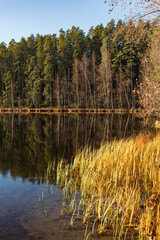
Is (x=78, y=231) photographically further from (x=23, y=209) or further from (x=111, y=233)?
(x=23, y=209)

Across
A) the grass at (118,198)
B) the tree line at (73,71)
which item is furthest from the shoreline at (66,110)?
the grass at (118,198)

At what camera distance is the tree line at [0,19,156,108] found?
4683 cm

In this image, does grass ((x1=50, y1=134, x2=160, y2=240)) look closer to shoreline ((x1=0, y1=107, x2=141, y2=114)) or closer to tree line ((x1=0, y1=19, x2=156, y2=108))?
tree line ((x1=0, y1=19, x2=156, y2=108))

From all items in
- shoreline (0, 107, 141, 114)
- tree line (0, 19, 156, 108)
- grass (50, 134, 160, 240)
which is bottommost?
grass (50, 134, 160, 240)

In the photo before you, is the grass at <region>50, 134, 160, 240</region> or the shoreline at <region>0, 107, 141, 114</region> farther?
the shoreline at <region>0, 107, 141, 114</region>

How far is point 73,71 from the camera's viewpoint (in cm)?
5059

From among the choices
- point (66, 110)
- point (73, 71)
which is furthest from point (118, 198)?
point (73, 71)

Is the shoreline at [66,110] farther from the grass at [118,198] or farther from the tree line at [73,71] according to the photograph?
the grass at [118,198]

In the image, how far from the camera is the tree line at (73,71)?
46.8 m

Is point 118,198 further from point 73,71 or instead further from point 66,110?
point 73,71

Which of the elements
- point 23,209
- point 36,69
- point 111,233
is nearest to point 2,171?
point 23,209

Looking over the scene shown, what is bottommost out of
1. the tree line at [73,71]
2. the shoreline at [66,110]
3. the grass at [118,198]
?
the grass at [118,198]

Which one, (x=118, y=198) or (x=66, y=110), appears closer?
(x=118, y=198)

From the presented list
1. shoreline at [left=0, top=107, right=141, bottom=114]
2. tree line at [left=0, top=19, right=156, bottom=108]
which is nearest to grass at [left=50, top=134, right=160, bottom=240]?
tree line at [left=0, top=19, right=156, bottom=108]
